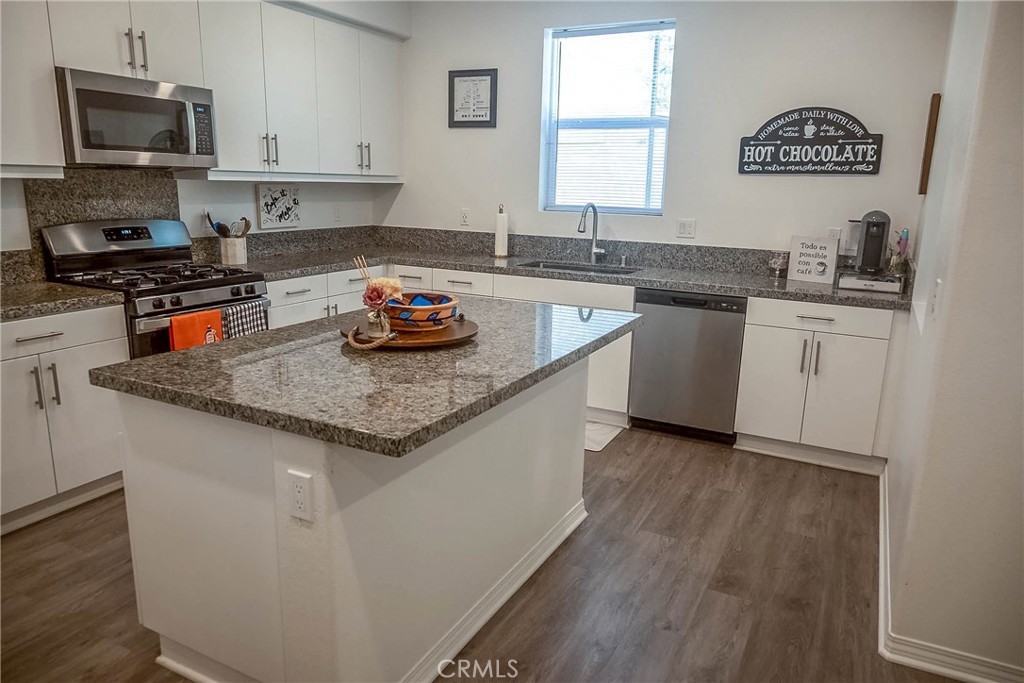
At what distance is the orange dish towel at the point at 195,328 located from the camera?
9.68 feet

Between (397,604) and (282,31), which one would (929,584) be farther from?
(282,31)

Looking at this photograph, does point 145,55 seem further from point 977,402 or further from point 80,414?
point 977,402

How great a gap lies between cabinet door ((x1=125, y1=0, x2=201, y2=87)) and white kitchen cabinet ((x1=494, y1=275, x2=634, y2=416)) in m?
1.93

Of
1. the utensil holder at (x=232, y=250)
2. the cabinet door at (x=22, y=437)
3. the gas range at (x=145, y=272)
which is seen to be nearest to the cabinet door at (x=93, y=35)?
the gas range at (x=145, y=272)

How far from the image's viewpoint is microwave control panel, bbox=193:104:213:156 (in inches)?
129

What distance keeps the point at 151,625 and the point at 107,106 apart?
7.04 feet

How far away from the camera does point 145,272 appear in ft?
10.7

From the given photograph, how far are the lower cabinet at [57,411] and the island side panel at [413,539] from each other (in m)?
1.41

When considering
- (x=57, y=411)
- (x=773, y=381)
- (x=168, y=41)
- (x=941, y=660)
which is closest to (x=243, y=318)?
(x=57, y=411)

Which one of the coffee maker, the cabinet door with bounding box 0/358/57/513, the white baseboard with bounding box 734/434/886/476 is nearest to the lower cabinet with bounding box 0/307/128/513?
the cabinet door with bounding box 0/358/57/513

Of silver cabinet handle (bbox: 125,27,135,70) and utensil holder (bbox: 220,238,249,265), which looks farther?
utensil holder (bbox: 220,238,249,265)

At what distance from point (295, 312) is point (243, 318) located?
1.70ft

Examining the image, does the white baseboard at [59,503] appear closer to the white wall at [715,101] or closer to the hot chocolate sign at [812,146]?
the white wall at [715,101]

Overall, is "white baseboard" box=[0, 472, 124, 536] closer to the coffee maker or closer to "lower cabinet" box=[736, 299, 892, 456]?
"lower cabinet" box=[736, 299, 892, 456]
